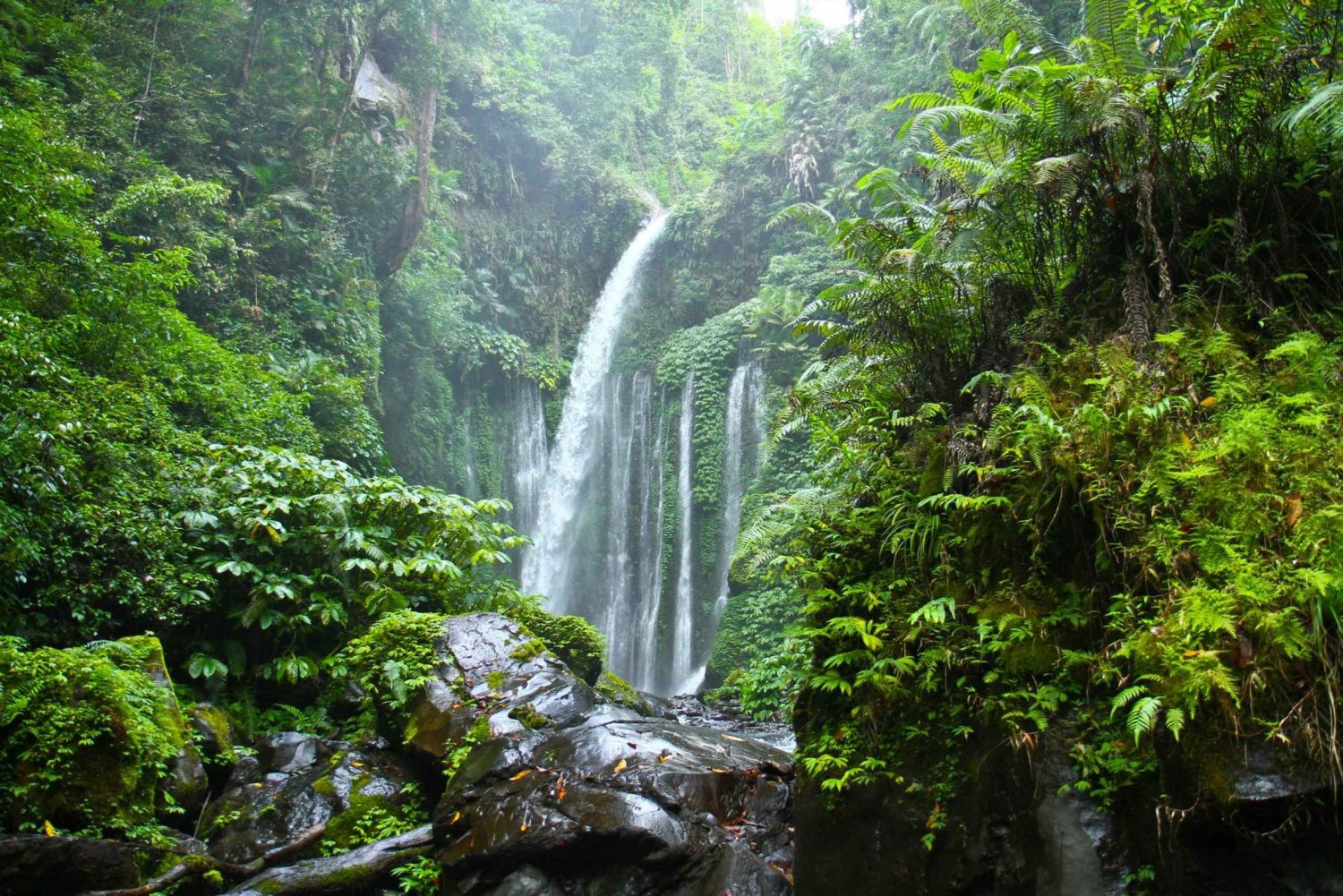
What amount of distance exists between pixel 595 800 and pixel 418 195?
49.4 feet

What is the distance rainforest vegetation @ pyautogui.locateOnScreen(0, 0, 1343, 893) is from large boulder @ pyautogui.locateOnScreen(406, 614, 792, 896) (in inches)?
13.3

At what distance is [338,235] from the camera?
15.4 meters

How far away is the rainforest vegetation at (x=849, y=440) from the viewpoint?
312 cm

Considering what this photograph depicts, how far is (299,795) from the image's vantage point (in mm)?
5801

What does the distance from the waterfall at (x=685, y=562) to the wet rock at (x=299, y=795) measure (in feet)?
32.8

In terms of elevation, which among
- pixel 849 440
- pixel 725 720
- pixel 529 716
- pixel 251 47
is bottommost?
pixel 725 720

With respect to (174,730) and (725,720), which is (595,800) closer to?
(174,730)

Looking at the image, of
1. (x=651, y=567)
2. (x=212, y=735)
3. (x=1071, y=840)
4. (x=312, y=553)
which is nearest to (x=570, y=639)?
(x=312, y=553)

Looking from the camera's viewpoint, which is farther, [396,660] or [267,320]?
[267,320]

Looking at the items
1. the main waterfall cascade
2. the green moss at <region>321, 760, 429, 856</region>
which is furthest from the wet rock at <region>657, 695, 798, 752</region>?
the main waterfall cascade

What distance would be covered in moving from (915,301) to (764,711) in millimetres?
6758

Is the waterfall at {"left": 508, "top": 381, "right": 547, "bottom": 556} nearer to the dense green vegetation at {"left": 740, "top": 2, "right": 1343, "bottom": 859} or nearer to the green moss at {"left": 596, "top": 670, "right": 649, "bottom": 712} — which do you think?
the green moss at {"left": 596, "top": 670, "right": 649, "bottom": 712}

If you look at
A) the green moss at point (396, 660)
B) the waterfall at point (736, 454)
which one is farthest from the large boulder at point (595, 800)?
the waterfall at point (736, 454)

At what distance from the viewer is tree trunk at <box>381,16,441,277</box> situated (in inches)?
656
